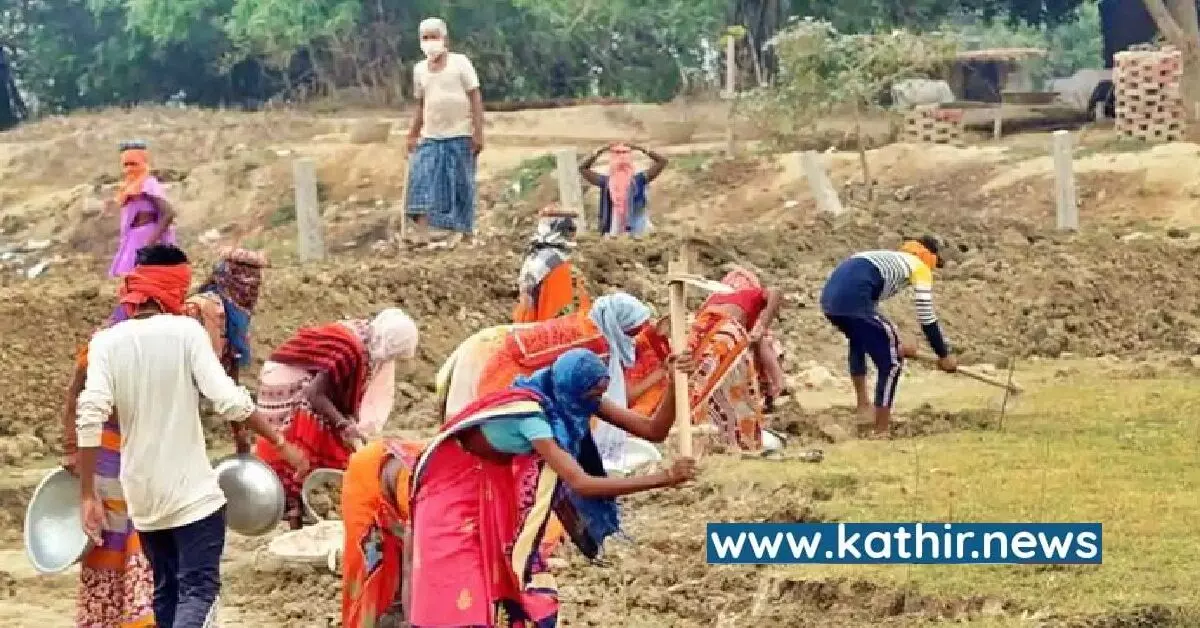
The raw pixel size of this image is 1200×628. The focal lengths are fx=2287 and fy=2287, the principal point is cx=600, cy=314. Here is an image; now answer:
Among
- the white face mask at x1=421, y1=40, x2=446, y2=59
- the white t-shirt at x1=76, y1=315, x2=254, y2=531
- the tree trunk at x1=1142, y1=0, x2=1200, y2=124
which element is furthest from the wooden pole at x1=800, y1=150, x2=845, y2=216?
the white t-shirt at x1=76, y1=315, x2=254, y2=531

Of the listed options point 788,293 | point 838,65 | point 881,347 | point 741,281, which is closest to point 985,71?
point 838,65

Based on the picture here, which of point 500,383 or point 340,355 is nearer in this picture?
point 500,383

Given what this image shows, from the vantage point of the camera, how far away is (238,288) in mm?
9742

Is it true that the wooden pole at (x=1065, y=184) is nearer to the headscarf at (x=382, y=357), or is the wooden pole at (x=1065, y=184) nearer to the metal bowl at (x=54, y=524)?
the headscarf at (x=382, y=357)

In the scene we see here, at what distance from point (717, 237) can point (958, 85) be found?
16942 mm

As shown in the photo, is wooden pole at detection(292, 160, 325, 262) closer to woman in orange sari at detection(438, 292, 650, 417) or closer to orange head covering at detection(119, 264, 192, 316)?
woman in orange sari at detection(438, 292, 650, 417)

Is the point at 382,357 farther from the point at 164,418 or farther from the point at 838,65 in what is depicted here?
the point at 838,65

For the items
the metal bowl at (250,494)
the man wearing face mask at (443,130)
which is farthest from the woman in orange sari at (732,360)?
the man wearing face mask at (443,130)

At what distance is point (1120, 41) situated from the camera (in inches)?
1448

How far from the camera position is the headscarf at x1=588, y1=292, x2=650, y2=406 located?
10.6 metres

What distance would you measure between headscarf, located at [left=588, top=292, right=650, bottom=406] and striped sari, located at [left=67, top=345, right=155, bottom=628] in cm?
311

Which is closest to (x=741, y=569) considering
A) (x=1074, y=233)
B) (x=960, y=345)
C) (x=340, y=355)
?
(x=340, y=355)

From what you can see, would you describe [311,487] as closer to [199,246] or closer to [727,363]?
[727,363]

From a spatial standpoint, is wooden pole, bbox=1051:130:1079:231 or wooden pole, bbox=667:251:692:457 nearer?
wooden pole, bbox=667:251:692:457
